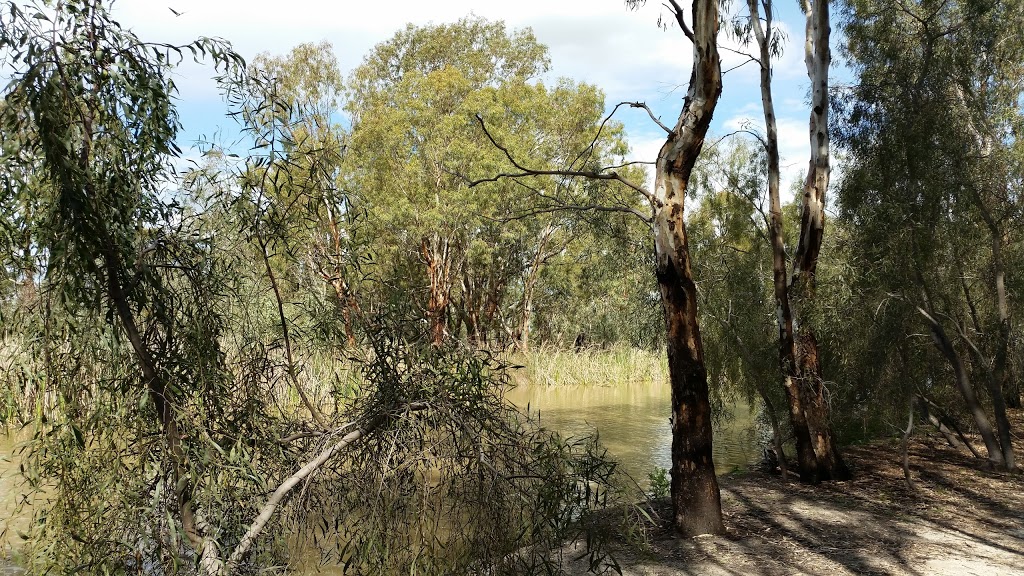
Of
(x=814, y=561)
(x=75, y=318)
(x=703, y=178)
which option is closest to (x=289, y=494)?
(x=75, y=318)

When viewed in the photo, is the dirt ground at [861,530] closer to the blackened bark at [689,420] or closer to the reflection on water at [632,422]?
the blackened bark at [689,420]

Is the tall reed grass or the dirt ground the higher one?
the tall reed grass

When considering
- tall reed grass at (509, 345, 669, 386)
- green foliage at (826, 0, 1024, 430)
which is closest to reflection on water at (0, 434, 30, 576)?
green foliage at (826, 0, 1024, 430)

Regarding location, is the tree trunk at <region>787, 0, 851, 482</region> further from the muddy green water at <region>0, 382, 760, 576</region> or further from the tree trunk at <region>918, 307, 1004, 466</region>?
the muddy green water at <region>0, 382, 760, 576</region>

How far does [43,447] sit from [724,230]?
11.0m

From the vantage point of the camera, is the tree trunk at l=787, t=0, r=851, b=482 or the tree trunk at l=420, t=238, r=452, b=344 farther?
the tree trunk at l=420, t=238, r=452, b=344

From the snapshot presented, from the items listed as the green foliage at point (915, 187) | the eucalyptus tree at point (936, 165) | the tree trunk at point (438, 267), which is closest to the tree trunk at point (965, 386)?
the eucalyptus tree at point (936, 165)

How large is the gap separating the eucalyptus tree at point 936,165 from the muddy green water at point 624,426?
354 centimetres

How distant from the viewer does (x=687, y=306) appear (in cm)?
680

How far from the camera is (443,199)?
22234 mm

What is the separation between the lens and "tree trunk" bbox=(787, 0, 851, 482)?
28.8 feet

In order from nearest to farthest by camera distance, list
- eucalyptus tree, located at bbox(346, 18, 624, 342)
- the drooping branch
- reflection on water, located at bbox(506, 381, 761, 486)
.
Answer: the drooping branch, reflection on water, located at bbox(506, 381, 761, 486), eucalyptus tree, located at bbox(346, 18, 624, 342)

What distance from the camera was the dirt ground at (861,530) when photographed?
589 centimetres

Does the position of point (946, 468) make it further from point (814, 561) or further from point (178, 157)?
point (178, 157)
